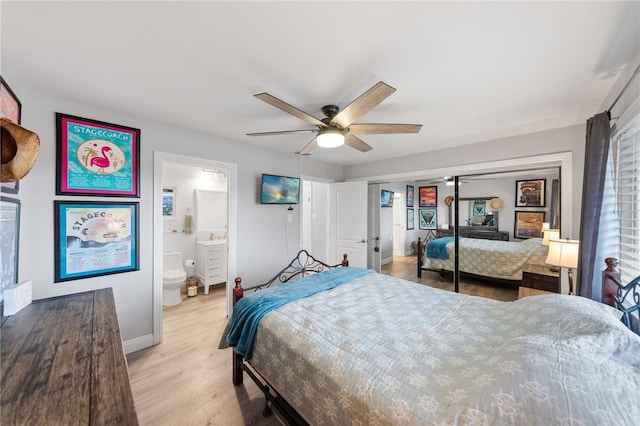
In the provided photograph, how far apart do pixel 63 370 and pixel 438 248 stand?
13.5 feet

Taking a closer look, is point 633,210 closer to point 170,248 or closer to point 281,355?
point 281,355

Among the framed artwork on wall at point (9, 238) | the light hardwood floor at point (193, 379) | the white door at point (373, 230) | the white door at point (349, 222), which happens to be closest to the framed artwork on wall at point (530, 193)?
the light hardwood floor at point (193, 379)

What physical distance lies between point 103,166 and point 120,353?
202 cm

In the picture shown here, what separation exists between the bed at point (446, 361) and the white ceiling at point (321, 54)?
1514 millimetres

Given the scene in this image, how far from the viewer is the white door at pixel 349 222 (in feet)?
13.9

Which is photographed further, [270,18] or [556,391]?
[270,18]

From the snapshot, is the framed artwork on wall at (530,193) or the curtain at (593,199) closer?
the curtain at (593,199)

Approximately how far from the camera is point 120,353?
44.0 inches

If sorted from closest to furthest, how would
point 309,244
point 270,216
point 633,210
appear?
point 633,210, point 270,216, point 309,244

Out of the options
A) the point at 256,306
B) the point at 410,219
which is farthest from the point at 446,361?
the point at 410,219

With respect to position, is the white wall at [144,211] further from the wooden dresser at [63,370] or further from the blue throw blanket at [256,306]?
the blue throw blanket at [256,306]

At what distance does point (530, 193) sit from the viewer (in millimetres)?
2961

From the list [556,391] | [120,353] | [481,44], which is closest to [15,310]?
[120,353]

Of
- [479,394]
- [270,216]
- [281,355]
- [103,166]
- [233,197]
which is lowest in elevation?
[281,355]
